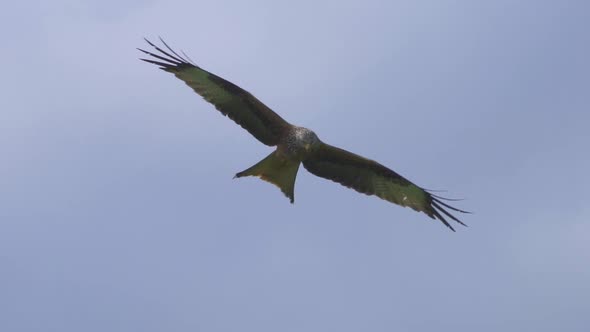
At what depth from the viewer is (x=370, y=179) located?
18344 millimetres

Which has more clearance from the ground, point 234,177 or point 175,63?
point 175,63

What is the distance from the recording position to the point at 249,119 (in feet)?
57.3

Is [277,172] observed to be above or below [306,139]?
below

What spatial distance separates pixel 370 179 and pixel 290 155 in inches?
67.4

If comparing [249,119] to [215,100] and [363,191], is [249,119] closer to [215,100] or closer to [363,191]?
[215,100]

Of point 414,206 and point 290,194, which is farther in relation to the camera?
point 414,206

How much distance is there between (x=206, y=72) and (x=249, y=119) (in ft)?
2.82

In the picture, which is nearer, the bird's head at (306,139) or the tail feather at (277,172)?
the tail feather at (277,172)

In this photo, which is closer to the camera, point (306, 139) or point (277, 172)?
point (277, 172)

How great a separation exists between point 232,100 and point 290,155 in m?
1.10

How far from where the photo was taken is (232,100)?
685 inches

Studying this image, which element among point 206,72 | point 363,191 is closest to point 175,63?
point 206,72

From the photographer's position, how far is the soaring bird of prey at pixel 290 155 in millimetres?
17031

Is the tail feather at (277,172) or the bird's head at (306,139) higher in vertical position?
the bird's head at (306,139)
